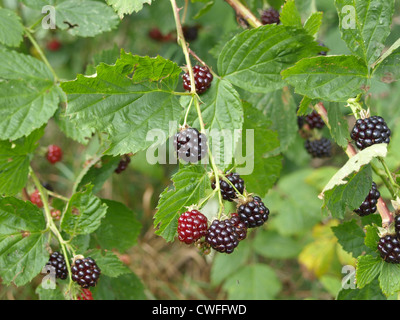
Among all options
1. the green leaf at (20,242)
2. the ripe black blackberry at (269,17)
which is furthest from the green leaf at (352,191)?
the green leaf at (20,242)

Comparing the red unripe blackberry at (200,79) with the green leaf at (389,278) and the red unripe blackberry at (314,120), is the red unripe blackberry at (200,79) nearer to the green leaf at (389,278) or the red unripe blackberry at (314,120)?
the red unripe blackberry at (314,120)

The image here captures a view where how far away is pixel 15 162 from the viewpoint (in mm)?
1308

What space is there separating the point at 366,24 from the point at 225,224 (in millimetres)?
→ 582

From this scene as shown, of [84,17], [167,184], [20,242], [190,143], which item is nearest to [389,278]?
[190,143]

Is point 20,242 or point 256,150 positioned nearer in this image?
point 20,242

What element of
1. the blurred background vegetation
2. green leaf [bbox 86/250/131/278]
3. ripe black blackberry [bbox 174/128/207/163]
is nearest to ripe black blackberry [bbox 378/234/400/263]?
ripe black blackberry [bbox 174/128/207/163]

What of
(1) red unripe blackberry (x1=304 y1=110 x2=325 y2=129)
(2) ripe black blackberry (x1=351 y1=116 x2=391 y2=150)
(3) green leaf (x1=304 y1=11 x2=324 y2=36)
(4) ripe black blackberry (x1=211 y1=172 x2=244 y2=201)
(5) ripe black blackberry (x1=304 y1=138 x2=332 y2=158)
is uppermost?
(3) green leaf (x1=304 y1=11 x2=324 y2=36)

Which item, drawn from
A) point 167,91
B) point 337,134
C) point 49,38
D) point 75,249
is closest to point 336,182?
point 337,134

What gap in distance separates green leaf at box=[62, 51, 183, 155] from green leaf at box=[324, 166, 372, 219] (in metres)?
0.40

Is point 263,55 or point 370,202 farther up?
point 263,55

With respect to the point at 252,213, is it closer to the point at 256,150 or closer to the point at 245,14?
the point at 256,150

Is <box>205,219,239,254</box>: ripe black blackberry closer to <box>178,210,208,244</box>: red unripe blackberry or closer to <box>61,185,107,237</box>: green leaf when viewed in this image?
<box>178,210,208,244</box>: red unripe blackberry

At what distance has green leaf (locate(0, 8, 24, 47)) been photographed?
4.43 feet
